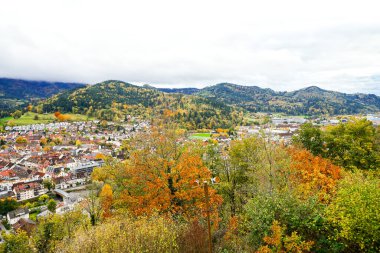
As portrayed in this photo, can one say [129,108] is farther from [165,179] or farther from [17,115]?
[165,179]

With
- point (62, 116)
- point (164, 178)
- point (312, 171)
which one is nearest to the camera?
point (164, 178)

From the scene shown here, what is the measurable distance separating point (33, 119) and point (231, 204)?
151 metres

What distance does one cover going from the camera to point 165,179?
50.0 feet

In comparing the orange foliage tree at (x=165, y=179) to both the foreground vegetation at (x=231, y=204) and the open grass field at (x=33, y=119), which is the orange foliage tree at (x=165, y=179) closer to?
the foreground vegetation at (x=231, y=204)

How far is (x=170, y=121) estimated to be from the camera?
1728 centimetres

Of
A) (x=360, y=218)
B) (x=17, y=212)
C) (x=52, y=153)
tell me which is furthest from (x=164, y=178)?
(x=52, y=153)

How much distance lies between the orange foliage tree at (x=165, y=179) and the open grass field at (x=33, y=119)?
453 ft

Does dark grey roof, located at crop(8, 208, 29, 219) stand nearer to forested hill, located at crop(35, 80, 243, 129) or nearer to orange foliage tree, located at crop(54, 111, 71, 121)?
forested hill, located at crop(35, 80, 243, 129)

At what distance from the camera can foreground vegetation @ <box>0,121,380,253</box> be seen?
31.5ft

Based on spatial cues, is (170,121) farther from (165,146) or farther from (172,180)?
(172,180)

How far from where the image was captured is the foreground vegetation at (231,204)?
960 centimetres

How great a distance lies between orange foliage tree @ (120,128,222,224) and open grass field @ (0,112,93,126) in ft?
453

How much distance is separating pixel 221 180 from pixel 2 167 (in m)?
85.7

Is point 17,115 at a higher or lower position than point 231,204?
lower
